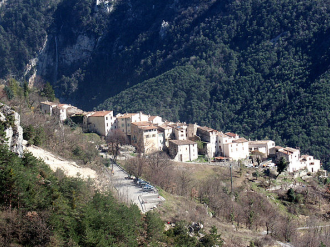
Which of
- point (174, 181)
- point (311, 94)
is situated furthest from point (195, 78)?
point (174, 181)

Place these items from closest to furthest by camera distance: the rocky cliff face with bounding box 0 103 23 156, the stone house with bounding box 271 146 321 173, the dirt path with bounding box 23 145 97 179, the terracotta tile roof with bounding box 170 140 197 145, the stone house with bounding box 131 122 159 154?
the rocky cliff face with bounding box 0 103 23 156, the dirt path with bounding box 23 145 97 179, the stone house with bounding box 131 122 159 154, the terracotta tile roof with bounding box 170 140 197 145, the stone house with bounding box 271 146 321 173

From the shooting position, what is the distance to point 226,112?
323ft

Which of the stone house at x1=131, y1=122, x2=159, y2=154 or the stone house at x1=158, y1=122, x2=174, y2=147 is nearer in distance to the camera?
the stone house at x1=131, y1=122, x2=159, y2=154

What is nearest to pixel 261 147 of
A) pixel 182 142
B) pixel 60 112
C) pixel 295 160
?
pixel 295 160

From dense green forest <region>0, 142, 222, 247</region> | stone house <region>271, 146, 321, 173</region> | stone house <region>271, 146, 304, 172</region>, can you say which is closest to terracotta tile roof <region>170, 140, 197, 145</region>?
stone house <region>271, 146, 304, 172</region>

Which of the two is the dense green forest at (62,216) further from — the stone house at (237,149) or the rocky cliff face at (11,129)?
the stone house at (237,149)

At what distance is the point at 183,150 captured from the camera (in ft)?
173

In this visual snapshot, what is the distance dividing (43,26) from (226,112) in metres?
82.8

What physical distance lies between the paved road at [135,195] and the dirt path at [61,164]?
2653 millimetres

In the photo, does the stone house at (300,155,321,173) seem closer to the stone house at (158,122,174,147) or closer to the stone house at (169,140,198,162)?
the stone house at (169,140,198,162)

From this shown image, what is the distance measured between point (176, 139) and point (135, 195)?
78.4 ft

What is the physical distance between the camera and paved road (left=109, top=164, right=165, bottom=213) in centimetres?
2969

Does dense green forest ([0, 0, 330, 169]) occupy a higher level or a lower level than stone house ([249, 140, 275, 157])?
higher

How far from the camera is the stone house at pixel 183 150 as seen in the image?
5222 centimetres
